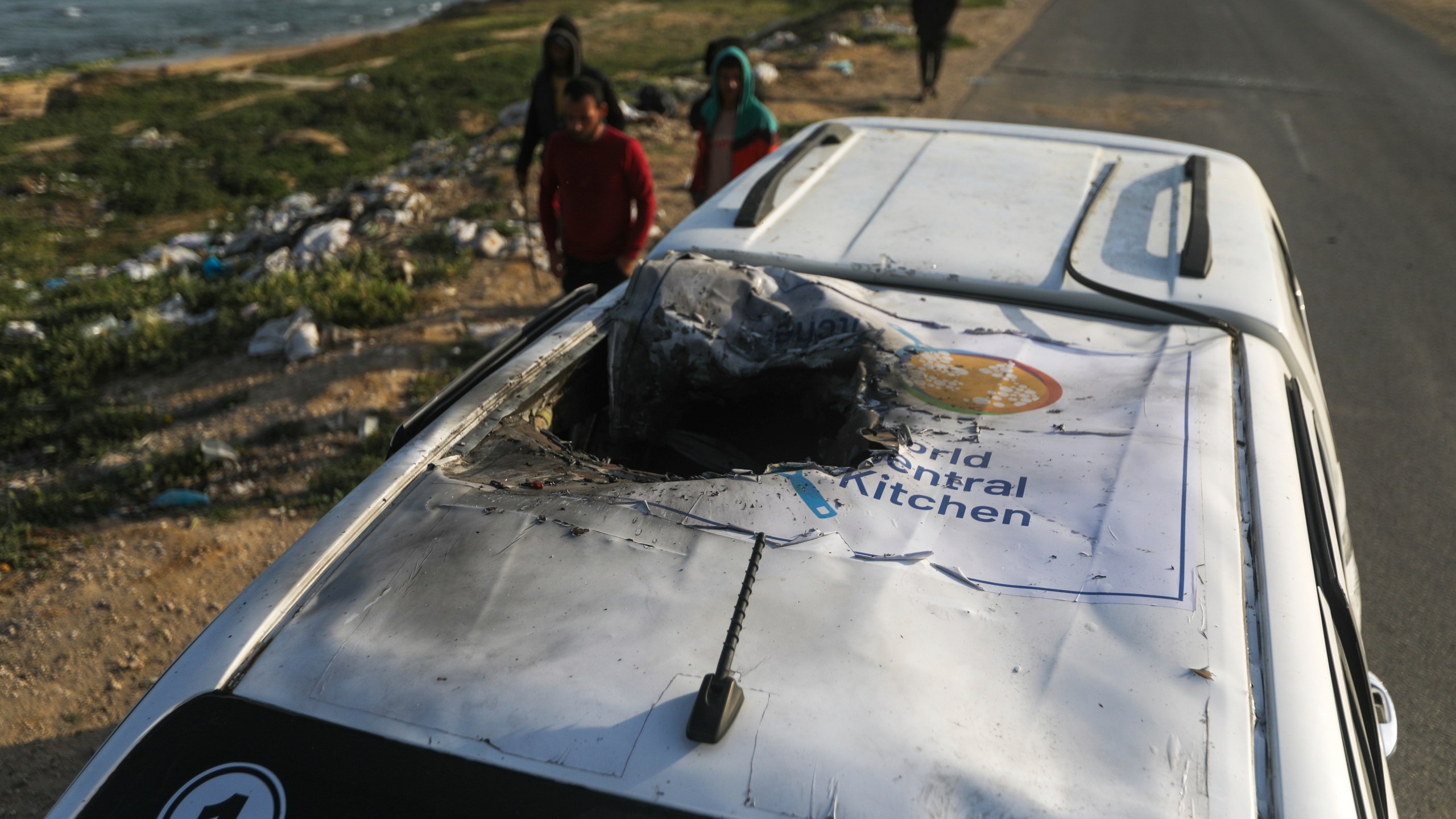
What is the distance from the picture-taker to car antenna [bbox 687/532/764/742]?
3.45 ft

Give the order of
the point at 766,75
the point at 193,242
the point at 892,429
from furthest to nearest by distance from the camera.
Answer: the point at 766,75
the point at 193,242
the point at 892,429

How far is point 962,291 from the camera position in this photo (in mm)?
2189

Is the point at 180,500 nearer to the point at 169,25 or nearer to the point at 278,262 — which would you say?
the point at 278,262

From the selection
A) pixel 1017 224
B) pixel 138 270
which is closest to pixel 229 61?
pixel 138 270

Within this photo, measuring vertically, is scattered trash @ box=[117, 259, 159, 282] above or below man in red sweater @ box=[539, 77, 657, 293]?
below

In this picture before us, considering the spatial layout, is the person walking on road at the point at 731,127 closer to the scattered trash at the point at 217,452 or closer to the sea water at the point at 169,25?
the scattered trash at the point at 217,452

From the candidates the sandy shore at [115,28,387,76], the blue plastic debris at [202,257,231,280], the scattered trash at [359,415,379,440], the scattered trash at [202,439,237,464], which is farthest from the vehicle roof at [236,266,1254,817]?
the sandy shore at [115,28,387,76]

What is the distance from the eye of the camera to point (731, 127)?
16.2ft

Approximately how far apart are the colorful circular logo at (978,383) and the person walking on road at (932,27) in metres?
10.5

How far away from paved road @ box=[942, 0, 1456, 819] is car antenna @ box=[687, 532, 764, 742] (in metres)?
2.65

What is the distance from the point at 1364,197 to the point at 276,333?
9.13m

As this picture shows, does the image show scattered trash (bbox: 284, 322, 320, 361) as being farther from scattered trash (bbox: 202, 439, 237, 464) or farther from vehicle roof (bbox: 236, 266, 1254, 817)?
vehicle roof (bbox: 236, 266, 1254, 817)

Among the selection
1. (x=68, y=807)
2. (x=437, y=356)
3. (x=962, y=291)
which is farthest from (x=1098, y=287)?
(x=437, y=356)

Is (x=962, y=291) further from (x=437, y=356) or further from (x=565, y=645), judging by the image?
(x=437, y=356)
